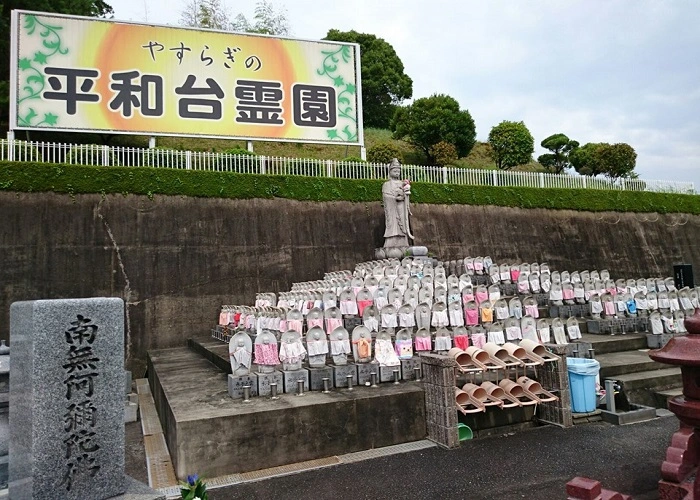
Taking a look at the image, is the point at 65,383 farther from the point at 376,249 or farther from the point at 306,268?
the point at 376,249

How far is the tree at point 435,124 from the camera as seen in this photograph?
86.0 ft

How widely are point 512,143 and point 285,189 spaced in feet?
53.2

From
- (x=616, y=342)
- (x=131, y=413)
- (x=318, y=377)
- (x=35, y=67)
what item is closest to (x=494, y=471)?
(x=318, y=377)

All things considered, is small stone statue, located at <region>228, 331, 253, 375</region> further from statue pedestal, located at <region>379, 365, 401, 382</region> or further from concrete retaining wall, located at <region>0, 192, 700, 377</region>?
concrete retaining wall, located at <region>0, 192, 700, 377</region>

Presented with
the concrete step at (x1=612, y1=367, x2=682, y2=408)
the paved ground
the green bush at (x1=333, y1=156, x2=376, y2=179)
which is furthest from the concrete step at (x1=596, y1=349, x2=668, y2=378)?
the green bush at (x1=333, y1=156, x2=376, y2=179)

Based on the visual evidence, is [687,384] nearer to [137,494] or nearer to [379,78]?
[137,494]

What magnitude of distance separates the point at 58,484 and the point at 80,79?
13.8m

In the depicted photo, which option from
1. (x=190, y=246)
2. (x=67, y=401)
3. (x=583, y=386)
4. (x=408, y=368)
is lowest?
(x=583, y=386)

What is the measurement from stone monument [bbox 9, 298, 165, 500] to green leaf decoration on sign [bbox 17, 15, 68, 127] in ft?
40.6

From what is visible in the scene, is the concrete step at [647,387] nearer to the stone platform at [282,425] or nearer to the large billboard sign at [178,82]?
the stone platform at [282,425]

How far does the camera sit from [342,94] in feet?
54.0

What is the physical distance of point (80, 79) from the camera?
13797 mm

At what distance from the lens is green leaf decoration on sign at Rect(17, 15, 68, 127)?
43.3 feet

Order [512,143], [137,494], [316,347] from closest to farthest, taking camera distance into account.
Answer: [137,494] → [316,347] → [512,143]
